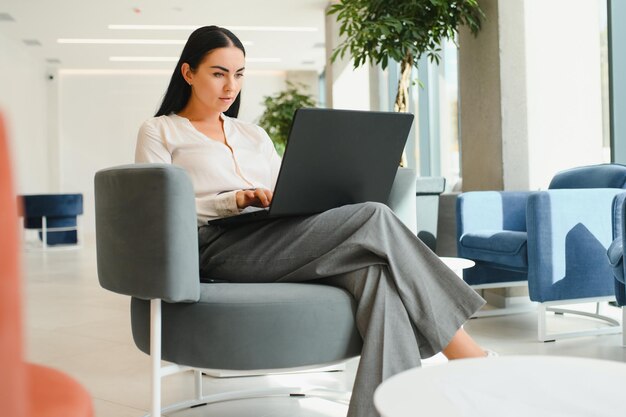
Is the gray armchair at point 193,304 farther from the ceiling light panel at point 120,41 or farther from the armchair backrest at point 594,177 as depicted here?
the ceiling light panel at point 120,41

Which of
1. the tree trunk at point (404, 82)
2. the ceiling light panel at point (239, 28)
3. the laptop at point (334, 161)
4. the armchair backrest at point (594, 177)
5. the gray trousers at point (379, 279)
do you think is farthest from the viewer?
the ceiling light panel at point (239, 28)

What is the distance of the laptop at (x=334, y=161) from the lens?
1.63 metres

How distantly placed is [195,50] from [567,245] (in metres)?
1.95

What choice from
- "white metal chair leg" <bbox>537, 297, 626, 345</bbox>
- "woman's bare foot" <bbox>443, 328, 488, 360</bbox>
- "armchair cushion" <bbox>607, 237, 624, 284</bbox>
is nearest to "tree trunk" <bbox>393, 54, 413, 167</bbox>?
"white metal chair leg" <bbox>537, 297, 626, 345</bbox>

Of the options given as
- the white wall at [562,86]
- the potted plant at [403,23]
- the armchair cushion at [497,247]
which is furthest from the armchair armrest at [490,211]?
the potted plant at [403,23]

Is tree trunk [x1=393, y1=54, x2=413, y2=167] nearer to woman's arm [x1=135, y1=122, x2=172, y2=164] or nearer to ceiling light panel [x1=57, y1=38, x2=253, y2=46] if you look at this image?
woman's arm [x1=135, y1=122, x2=172, y2=164]

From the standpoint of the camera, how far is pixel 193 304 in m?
1.58

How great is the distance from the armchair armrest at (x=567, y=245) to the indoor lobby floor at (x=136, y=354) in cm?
24

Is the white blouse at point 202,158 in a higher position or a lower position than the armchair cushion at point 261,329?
higher

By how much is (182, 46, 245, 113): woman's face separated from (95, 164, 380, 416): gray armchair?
560mm

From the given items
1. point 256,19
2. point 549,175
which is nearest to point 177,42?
point 256,19

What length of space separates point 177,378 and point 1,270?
2356 millimetres

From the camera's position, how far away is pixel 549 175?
421 cm

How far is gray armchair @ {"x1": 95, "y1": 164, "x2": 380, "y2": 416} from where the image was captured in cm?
154
